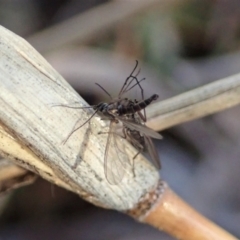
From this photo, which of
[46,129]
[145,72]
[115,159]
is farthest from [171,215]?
[145,72]

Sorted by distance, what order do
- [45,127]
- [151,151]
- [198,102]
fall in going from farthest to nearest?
[151,151] → [198,102] → [45,127]

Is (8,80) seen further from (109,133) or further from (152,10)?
(152,10)

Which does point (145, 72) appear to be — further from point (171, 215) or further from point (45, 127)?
point (45, 127)

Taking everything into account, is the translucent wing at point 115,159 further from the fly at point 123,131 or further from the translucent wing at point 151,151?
the translucent wing at point 151,151

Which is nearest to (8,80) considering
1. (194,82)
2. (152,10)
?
(194,82)

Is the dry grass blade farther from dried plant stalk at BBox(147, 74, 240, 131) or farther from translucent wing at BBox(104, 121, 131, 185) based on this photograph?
dried plant stalk at BBox(147, 74, 240, 131)

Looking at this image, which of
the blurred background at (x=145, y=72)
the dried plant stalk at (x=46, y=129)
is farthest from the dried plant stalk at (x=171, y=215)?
the blurred background at (x=145, y=72)
